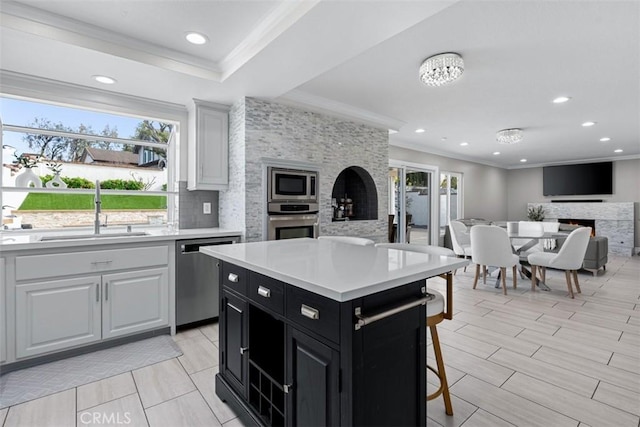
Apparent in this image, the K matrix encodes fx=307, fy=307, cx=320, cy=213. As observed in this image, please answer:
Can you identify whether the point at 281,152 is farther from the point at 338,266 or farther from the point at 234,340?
the point at 338,266

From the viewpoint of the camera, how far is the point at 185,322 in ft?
9.76

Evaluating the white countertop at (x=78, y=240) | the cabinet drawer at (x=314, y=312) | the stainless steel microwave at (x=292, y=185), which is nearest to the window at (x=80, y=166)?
the white countertop at (x=78, y=240)

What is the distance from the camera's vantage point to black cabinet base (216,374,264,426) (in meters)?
1.61

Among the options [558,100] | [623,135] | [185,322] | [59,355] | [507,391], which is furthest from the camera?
[623,135]

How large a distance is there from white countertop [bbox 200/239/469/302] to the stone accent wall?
1383mm

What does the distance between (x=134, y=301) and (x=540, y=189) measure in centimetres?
1120

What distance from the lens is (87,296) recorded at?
2.46 metres

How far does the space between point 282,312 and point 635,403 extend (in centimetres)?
228

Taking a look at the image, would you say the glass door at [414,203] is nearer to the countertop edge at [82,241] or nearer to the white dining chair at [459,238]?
the white dining chair at [459,238]

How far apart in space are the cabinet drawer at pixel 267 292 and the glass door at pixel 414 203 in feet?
17.2

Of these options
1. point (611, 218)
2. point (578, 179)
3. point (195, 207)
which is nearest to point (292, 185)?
point (195, 207)

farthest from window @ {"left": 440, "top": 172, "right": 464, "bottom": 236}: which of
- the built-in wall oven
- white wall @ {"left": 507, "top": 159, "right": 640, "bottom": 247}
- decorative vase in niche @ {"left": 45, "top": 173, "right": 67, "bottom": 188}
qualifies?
decorative vase in niche @ {"left": 45, "top": 173, "right": 67, "bottom": 188}

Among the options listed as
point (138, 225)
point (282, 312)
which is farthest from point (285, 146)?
point (282, 312)

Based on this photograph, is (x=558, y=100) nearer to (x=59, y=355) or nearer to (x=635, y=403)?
(x=635, y=403)
